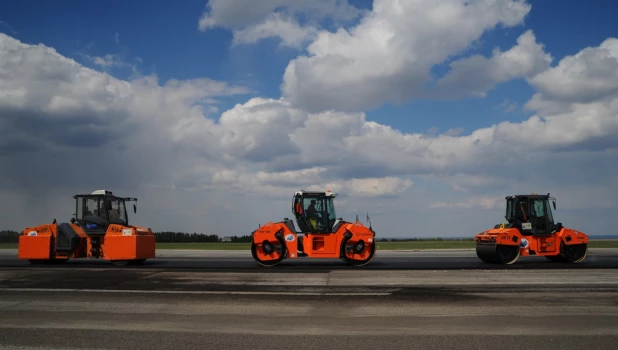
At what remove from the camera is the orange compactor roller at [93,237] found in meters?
19.0

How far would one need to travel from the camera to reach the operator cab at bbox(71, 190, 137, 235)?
19.9 meters

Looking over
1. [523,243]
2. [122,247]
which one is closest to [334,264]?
[523,243]

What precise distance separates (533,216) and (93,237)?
16883 mm

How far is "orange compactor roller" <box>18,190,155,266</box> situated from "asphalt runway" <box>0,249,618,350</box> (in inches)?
151

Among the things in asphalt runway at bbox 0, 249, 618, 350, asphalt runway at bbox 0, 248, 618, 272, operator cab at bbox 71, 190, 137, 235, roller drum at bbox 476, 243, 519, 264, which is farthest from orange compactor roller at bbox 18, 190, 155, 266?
roller drum at bbox 476, 243, 519, 264

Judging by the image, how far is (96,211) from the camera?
65.8ft

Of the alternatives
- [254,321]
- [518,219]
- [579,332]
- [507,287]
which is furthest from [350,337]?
[518,219]

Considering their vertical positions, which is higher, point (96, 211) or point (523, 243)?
point (96, 211)

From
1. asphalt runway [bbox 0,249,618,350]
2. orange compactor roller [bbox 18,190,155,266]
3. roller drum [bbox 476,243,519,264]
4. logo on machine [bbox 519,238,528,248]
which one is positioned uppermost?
orange compactor roller [bbox 18,190,155,266]

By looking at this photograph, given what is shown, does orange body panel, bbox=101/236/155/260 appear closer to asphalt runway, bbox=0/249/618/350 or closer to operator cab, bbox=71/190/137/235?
operator cab, bbox=71/190/137/235

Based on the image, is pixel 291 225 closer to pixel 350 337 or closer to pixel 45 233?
pixel 45 233

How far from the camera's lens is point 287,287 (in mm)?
12453

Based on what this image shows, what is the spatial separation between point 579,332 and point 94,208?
1754cm

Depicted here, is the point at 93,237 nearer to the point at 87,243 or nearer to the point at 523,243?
the point at 87,243
